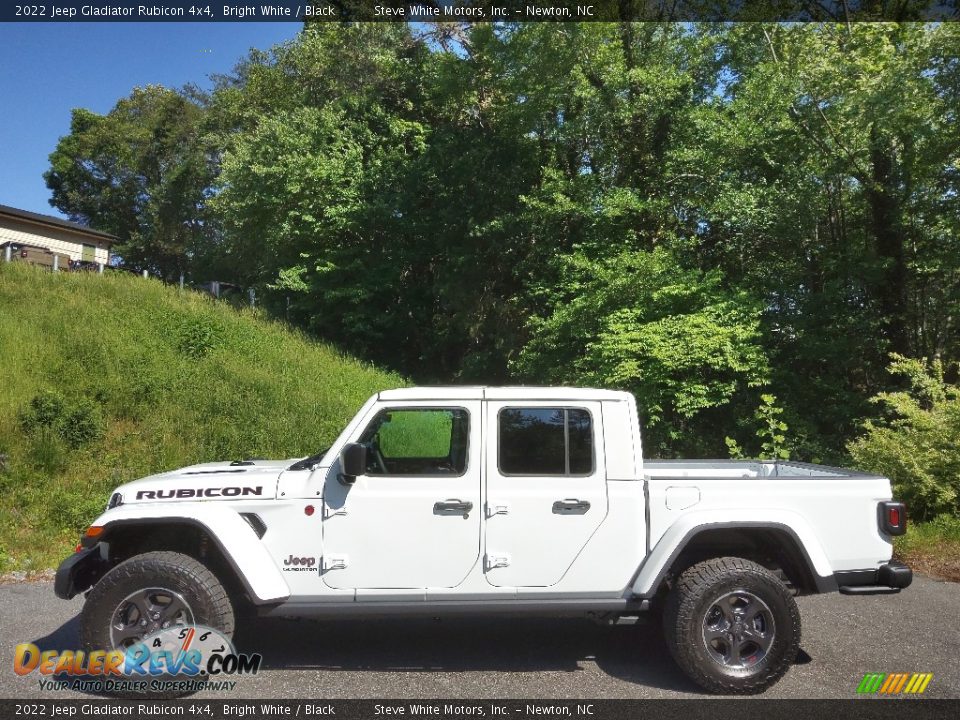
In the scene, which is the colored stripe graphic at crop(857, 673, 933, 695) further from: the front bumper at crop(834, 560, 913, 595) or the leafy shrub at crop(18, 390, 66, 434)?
the leafy shrub at crop(18, 390, 66, 434)

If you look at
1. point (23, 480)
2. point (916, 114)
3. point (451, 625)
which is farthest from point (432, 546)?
point (916, 114)

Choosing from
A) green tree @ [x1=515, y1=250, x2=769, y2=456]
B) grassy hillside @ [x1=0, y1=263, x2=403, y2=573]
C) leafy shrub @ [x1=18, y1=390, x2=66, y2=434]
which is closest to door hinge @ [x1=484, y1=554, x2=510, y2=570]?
grassy hillside @ [x1=0, y1=263, x2=403, y2=573]

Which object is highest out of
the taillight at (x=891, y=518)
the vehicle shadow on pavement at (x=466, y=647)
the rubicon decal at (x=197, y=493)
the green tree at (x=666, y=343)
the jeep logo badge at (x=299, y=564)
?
the green tree at (x=666, y=343)

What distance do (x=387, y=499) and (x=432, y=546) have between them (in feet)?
1.31

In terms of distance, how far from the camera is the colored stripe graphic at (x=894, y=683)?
466cm

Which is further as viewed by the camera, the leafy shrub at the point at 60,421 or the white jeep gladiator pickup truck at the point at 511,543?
the leafy shrub at the point at 60,421

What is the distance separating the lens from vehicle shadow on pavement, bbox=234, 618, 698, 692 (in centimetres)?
502

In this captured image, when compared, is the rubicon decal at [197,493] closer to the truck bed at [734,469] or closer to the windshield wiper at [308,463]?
the windshield wiper at [308,463]

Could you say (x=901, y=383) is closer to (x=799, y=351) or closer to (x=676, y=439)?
(x=799, y=351)

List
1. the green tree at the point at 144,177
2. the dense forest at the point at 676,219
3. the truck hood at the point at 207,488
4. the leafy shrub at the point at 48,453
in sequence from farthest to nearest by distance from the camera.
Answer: the green tree at the point at 144,177
the dense forest at the point at 676,219
the leafy shrub at the point at 48,453
the truck hood at the point at 207,488

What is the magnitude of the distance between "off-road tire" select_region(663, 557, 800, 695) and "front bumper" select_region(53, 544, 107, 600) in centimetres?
365

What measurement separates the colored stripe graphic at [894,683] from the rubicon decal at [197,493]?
3.91 meters

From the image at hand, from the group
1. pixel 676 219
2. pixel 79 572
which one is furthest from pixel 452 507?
pixel 676 219

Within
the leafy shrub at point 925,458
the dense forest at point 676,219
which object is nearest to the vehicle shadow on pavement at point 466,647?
the leafy shrub at point 925,458
